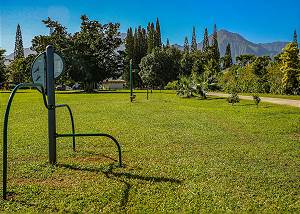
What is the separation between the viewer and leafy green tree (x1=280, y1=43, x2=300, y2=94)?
29422 mm

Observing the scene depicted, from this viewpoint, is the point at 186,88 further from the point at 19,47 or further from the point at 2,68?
the point at 19,47

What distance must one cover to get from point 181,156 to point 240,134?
3.20m

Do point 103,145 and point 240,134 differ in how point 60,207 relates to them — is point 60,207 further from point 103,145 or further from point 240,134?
point 240,134

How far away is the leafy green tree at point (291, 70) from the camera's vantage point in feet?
96.5

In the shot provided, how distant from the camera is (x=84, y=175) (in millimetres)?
5363

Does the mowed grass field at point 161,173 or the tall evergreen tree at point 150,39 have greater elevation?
the tall evergreen tree at point 150,39

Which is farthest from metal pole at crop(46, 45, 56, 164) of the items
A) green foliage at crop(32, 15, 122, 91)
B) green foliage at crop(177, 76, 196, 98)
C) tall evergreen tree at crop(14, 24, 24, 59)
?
tall evergreen tree at crop(14, 24, 24, 59)

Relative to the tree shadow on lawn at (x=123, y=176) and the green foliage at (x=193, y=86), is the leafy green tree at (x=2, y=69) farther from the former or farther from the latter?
the tree shadow on lawn at (x=123, y=176)

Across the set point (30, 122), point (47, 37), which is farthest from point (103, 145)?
point (47, 37)

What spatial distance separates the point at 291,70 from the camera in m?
29.5

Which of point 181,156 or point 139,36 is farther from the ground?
point 139,36

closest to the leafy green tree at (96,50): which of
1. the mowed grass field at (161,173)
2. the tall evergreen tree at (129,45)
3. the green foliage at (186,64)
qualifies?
the green foliage at (186,64)

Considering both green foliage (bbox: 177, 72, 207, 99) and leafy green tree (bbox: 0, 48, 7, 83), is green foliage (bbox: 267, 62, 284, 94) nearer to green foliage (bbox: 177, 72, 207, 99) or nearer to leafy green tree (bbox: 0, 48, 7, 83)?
green foliage (bbox: 177, 72, 207, 99)

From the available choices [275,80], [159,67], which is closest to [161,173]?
[275,80]
